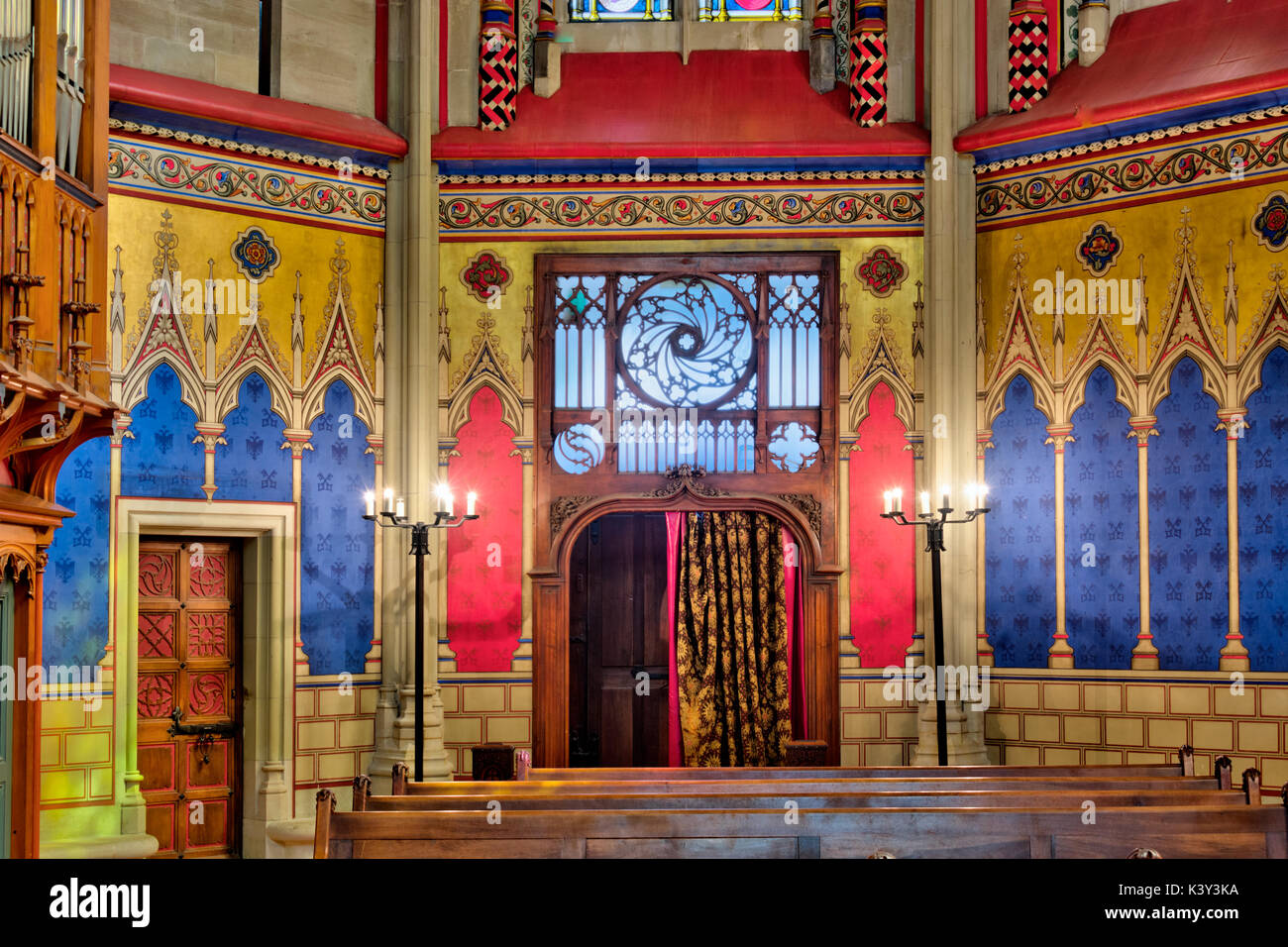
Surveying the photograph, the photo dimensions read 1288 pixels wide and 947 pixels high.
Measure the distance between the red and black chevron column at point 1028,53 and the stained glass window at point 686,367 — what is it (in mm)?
1971

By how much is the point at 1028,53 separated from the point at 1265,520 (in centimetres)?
387

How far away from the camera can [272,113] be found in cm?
966

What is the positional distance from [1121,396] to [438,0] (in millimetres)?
5920

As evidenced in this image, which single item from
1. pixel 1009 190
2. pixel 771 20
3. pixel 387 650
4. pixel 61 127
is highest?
pixel 771 20

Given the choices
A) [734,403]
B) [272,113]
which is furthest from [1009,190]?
[272,113]

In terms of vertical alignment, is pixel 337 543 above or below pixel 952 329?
below

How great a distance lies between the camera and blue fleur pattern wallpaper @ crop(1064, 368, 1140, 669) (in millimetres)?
9438

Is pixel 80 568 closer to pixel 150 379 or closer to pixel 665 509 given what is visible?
pixel 150 379

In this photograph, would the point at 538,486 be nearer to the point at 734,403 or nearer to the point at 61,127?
the point at 734,403

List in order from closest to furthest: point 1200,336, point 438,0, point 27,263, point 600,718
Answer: point 27,263 → point 1200,336 → point 438,0 → point 600,718

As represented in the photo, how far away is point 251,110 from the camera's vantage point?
9.55 m

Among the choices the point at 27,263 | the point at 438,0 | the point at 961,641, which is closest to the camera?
the point at 27,263

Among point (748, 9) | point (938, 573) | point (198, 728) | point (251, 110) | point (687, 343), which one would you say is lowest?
point (198, 728)

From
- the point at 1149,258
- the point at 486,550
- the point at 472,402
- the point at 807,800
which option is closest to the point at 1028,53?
the point at 1149,258
